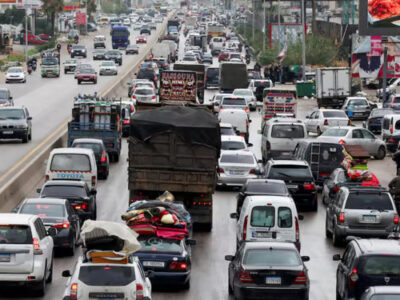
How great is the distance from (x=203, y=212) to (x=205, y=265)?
416 cm

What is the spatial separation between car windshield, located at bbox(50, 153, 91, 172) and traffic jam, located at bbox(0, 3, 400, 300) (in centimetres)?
4

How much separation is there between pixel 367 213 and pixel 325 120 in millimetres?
27940

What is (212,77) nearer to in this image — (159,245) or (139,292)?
(159,245)

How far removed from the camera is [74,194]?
2731cm

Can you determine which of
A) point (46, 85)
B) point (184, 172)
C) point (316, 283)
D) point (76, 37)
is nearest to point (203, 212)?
point (184, 172)

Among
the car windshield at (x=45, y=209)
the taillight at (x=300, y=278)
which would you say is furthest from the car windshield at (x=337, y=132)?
the taillight at (x=300, y=278)

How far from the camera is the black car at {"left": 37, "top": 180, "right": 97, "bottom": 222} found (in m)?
27.1

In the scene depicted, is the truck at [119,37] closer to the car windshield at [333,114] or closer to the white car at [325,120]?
the white car at [325,120]

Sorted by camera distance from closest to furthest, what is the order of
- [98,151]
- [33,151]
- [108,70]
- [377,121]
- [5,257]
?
[5,257], [98,151], [33,151], [377,121], [108,70]

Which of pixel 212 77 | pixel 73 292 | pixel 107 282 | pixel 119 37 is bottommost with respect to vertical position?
pixel 212 77

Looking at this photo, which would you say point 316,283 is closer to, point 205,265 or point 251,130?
point 205,265

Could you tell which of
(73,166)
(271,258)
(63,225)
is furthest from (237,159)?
(271,258)

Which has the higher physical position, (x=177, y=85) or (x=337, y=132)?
(x=177, y=85)

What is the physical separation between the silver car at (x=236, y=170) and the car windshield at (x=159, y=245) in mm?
14904
